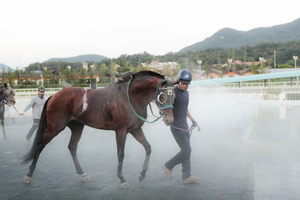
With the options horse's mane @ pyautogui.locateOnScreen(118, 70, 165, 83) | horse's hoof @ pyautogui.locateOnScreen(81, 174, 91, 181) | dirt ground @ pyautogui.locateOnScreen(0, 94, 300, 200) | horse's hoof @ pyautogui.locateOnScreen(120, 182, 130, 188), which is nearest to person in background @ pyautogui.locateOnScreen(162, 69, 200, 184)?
dirt ground @ pyautogui.locateOnScreen(0, 94, 300, 200)

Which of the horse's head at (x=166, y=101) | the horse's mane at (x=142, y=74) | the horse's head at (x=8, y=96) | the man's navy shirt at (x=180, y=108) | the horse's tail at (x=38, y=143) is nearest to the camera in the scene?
the horse's head at (x=166, y=101)

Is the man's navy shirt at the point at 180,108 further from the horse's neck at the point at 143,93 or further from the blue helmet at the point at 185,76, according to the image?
the horse's neck at the point at 143,93

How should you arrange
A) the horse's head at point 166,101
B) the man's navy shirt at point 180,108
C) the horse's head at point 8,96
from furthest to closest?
the horse's head at point 8,96 < the man's navy shirt at point 180,108 < the horse's head at point 166,101

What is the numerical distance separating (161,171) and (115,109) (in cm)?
150

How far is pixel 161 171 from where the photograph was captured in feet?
20.3

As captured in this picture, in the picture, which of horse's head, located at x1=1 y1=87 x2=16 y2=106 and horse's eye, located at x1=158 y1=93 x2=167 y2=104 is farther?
horse's head, located at x1=1 y1=87 x2=16 y2=106

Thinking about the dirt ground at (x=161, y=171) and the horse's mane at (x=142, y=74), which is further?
the horse's mane at (x=142, y=74)

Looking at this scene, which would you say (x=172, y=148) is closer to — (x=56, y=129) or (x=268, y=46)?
(x=56, y=129)

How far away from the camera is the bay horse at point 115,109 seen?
544cm

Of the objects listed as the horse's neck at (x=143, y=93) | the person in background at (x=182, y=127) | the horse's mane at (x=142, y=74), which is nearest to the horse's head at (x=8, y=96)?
the horse's mane at (x=142, y=74)

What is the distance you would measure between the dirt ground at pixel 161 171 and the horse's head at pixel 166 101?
3.57 feet

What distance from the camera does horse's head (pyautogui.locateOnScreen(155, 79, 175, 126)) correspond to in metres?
5.11

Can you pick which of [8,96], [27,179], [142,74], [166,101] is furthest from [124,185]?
[8,96]

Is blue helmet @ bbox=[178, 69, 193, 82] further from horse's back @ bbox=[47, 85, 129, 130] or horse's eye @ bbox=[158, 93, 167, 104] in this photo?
horse's back @ bbox=[47, 85, 129, 130]
